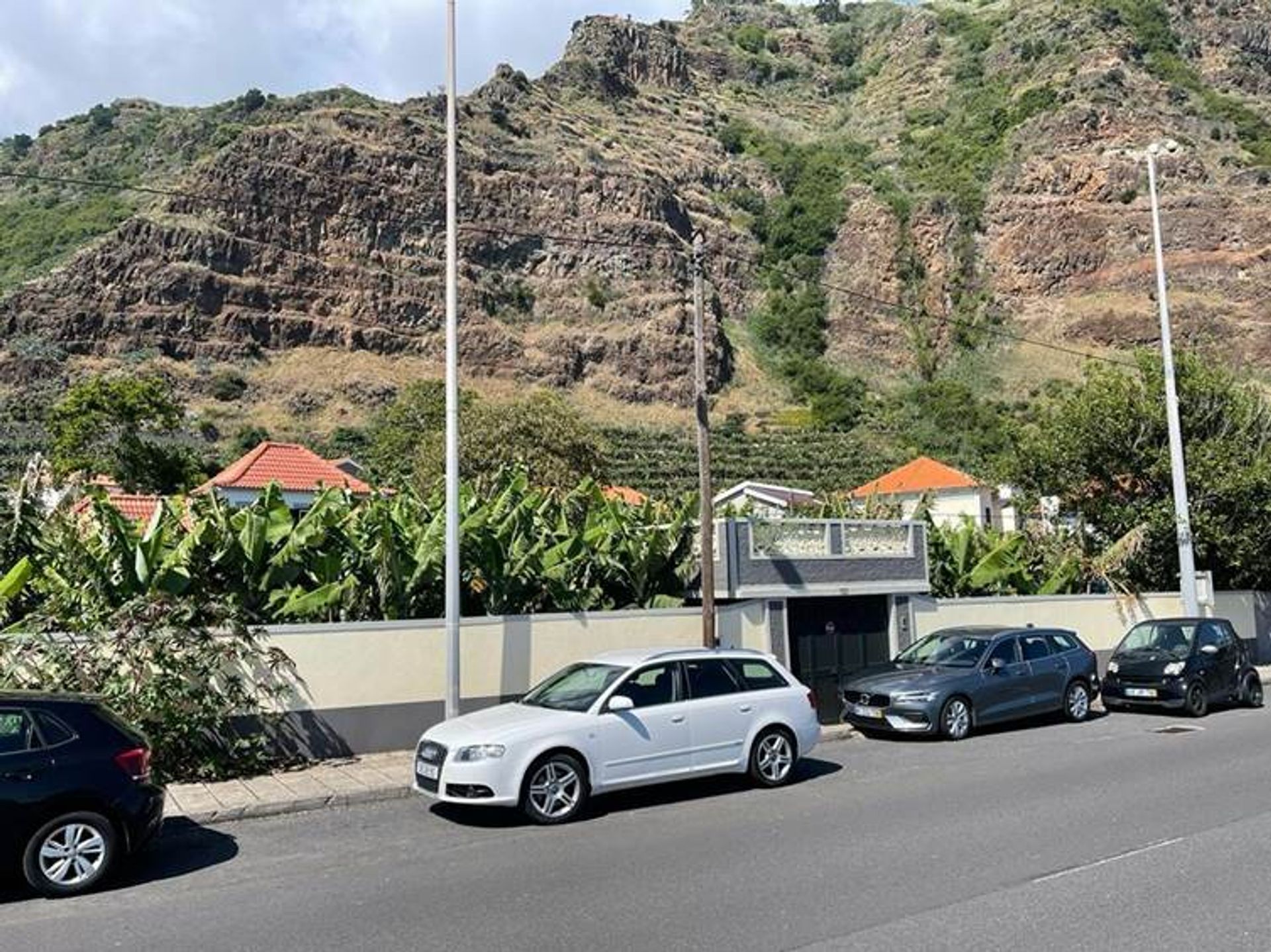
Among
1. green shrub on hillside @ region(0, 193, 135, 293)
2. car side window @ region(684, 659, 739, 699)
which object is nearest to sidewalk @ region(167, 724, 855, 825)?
car side window @ region(684, 659, 739, 699)

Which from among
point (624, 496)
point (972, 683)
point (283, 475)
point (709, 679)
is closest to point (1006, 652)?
point (972, 683)

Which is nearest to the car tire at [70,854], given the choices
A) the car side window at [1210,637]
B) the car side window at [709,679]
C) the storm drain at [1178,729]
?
the car side window at [709,679]

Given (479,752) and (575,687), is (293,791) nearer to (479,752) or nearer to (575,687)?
(479,752)

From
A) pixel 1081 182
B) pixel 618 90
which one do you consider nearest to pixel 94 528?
pixel 1081 182

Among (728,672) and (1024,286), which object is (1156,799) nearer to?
(728,672)

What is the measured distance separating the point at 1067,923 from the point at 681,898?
2416mm

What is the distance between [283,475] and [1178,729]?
35.5m

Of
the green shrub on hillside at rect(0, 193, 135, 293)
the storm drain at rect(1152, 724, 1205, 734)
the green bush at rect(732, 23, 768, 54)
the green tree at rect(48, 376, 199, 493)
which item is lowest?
the storm drain at rect(1152, 724, 1205, 734)

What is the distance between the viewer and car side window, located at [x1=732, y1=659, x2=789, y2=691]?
38.9 feet

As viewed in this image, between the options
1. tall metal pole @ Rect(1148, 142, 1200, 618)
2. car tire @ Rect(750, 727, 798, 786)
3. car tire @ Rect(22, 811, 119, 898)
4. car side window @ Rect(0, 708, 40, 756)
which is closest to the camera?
car tire @ Rect(22, 811, 119, 898)

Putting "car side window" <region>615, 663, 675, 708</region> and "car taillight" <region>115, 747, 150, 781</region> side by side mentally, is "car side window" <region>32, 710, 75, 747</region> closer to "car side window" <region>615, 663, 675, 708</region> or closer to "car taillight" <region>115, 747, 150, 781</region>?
"car taillight" <region>115, 747, 150, 781</region>

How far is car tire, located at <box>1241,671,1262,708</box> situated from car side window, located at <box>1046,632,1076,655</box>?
11.1ft

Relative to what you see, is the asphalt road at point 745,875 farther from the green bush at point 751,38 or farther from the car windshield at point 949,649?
the green bush at point 751,38

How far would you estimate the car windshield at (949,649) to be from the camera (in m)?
16.2
